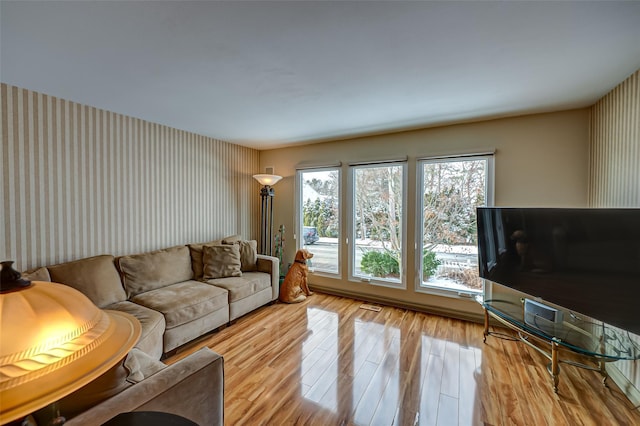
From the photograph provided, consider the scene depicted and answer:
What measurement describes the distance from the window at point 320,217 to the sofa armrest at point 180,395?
2.87 m

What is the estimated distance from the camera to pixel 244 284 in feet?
10.5

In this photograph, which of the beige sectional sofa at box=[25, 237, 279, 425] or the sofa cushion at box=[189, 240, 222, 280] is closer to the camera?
the beige sectional sofa at box=[25, 237, 279, 425]

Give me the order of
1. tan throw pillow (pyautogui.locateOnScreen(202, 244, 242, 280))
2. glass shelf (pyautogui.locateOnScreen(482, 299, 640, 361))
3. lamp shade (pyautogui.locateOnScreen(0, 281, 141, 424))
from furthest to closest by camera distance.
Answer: tan throw pillow (pyautogui.locateOnScreen(202, 244, 242, 280)) < glass shelf (pyautogui.locateOnScreen(482, 299, 640, 361)) < lamp shade (pyautogui.locateOnScreen(0, 281, 141, 424))

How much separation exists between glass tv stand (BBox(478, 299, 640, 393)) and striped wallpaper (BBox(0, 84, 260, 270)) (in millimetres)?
3909

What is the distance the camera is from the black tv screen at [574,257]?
5.49 ft

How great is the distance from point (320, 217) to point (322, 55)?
9.03ft

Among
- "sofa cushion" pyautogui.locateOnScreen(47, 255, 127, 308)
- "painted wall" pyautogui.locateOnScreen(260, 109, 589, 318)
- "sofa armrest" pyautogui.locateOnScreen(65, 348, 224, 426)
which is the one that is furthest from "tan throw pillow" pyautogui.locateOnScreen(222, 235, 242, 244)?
"sofa armrest" pyautogui.locateOnScreen(65, 348, 224, 426)

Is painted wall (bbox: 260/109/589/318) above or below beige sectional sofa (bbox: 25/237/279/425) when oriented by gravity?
above

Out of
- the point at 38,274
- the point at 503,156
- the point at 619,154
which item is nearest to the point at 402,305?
the point at 503,156

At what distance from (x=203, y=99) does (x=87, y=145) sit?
1.35 meters

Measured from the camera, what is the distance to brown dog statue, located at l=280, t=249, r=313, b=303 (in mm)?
3782

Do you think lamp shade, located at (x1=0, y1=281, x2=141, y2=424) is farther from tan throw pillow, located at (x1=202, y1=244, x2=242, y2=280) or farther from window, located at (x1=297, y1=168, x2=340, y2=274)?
window, located at (x1=297, y1=168, x2=340, y2=274)

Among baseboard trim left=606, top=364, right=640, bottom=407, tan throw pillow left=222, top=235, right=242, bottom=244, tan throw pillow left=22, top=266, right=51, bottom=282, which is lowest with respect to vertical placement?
baseboard trim left=606, top=364, right=640, bottom=407

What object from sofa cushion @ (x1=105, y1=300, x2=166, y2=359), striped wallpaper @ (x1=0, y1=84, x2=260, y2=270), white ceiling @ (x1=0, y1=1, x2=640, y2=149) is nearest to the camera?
white ceiling @ (x1=0, y1=1, x2=640, y2=149)
